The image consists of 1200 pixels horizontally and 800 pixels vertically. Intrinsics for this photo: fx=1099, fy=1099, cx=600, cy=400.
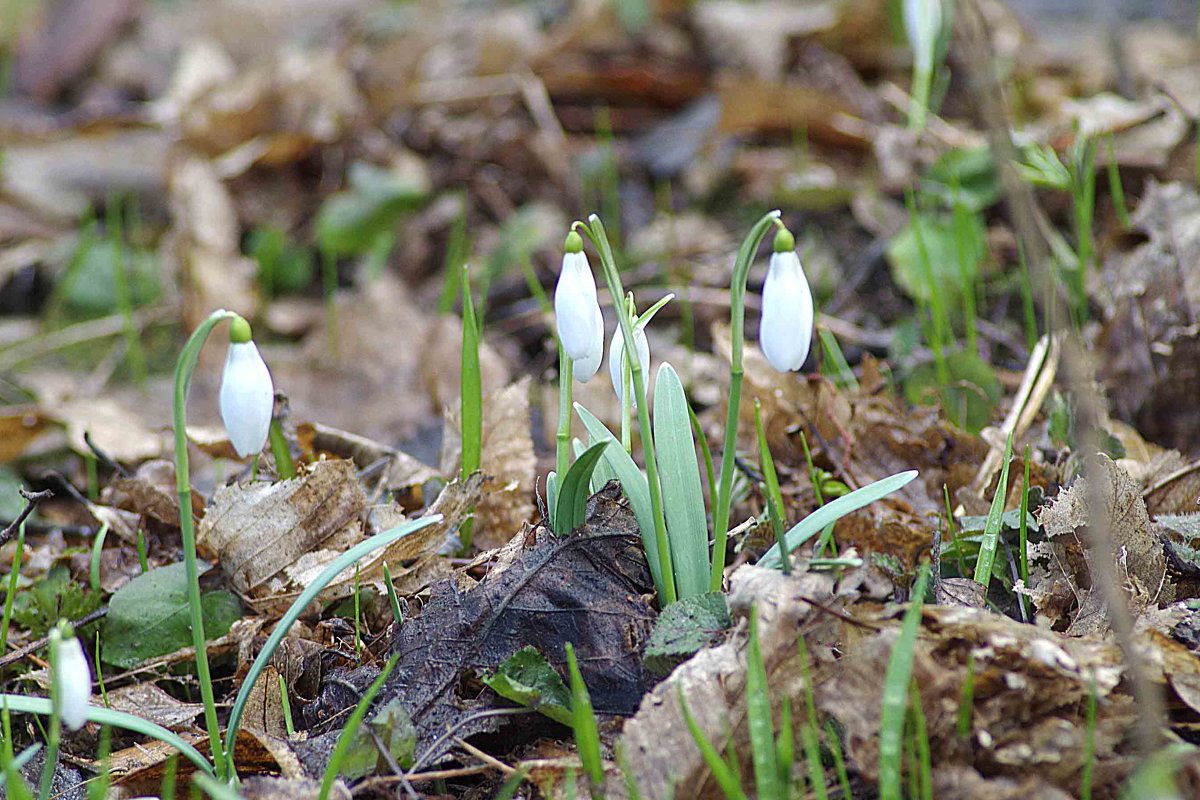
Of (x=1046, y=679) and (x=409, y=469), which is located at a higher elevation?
(x=1046, y=679)

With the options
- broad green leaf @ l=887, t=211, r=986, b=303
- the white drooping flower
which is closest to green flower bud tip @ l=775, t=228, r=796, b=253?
broad green leaf @ l=887, t=211, r=986, b=303

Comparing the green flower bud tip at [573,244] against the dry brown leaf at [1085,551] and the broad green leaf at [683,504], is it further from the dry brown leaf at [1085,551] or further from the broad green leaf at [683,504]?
the dry brown leaf at [1085,551]

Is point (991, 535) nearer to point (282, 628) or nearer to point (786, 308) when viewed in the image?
point (786, 308)

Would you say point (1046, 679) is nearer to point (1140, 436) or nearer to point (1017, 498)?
point (1017, 498)

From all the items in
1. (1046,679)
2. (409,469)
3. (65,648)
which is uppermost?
(65,648)

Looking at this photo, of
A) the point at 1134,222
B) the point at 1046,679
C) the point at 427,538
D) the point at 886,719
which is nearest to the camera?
the point at 886,719

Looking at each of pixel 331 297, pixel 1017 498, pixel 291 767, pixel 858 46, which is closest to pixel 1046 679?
pixel 1017 498

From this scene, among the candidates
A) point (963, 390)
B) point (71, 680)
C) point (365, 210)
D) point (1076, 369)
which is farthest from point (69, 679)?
point (365, 210)

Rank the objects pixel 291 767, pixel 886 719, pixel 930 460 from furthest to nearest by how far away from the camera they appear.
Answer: pixel 930 460
pixel 291 767
pixel 886 719
